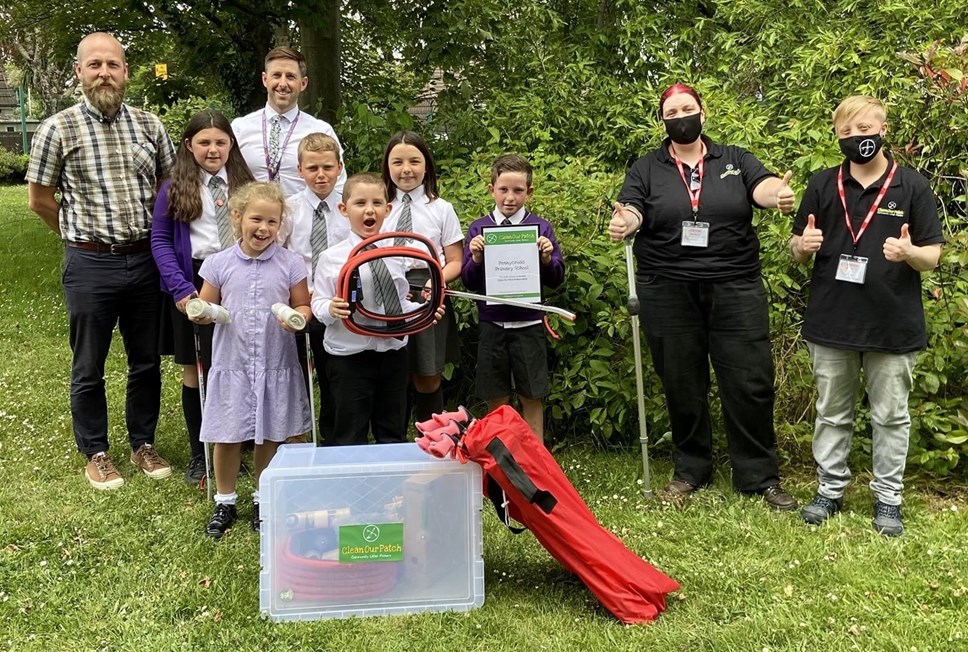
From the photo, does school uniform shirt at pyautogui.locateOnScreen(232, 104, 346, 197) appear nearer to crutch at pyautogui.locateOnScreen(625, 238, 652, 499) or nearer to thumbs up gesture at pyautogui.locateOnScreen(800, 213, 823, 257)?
crutch at pyautogui.locateOnScreen(625, 238, 652, 499)

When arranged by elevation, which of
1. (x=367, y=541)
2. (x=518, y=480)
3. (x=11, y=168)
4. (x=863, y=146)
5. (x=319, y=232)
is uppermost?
(x=11, y=168)

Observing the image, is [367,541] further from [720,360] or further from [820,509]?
[820,509]

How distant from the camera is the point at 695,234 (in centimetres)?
392

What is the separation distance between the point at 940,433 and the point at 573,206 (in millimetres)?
2310

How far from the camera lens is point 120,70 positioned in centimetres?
430

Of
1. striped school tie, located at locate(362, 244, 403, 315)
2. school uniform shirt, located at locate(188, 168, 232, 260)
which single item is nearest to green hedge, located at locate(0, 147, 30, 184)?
school uniform shirt, located at locate(188, 168, 232, 260)

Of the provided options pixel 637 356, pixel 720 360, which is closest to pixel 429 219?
pixel 637 356

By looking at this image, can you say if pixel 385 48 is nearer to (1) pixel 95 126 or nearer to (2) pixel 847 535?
(1) pixel 95 126

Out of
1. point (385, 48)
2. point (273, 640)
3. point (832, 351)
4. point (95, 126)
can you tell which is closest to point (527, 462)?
point (273, 640)

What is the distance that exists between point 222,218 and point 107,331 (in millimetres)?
986

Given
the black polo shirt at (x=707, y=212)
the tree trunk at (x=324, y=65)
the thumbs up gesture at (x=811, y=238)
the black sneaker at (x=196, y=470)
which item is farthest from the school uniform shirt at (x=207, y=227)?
the tree trunk at (x=324, y=65)

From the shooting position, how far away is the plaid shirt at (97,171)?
14.0ft

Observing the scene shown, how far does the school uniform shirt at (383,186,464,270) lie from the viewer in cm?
419

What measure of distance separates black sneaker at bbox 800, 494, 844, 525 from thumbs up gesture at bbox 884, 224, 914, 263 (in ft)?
3.87
